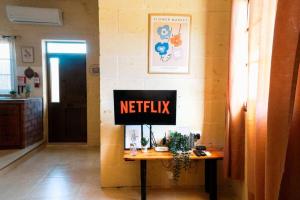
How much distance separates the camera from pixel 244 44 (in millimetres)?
2303

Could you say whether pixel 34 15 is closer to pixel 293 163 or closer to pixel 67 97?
pixel 67 97

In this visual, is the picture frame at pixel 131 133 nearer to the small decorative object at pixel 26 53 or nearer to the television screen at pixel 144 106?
the television screen at pixel 144 106

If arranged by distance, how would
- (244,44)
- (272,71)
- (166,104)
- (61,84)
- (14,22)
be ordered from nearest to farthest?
1. (272,71)
2. (244,44)
3. (166,104)
4. (14,22)
5. (61,84)

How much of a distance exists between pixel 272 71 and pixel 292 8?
342 mm

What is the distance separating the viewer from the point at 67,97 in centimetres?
466

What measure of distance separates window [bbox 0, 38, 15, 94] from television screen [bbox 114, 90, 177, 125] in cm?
312

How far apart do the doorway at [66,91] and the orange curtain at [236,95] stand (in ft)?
10.4

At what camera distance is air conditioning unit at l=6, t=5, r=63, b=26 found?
162 inches

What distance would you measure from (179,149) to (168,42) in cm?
124

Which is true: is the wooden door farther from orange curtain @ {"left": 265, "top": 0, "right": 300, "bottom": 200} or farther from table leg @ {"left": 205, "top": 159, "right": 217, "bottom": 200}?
orange curtain @ {"left": 265, "top": 0, "right": 300, "bottom": 200}

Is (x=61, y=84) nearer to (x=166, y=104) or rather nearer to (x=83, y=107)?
(x=83, y=107)

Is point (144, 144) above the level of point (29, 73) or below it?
below

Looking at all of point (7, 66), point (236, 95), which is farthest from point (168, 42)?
point (7, 66)

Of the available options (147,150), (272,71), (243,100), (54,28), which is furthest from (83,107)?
(272,71)
